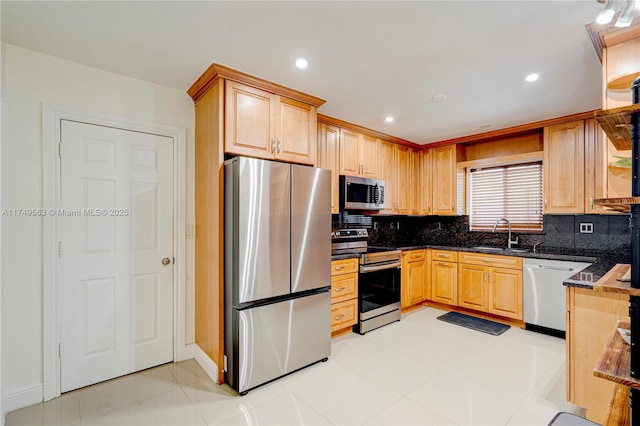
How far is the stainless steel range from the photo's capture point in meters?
3.46

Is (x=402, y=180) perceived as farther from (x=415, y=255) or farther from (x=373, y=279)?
(x=373, y=279)

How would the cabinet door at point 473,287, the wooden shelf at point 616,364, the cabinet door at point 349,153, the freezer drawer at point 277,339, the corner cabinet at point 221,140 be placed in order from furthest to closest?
the cabinet door at point 473,287 < the cabinet door at point 349,153 < the corner cabinet at point 221,140 < the freezer drawer at point 277,339 < the wooden shelf at point 616,364

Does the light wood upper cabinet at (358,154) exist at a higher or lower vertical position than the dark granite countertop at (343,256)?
higher

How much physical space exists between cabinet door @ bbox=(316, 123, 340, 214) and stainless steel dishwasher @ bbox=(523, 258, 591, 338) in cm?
229

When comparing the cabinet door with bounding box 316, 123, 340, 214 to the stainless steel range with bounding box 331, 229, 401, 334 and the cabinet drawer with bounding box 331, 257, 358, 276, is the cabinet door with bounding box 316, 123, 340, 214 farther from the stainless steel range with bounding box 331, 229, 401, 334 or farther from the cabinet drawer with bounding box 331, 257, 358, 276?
the cabinet drawer with bounding box 331, 257, 358, 276

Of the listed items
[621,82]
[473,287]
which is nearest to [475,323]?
[473,287]

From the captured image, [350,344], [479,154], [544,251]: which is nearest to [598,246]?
[544,251]

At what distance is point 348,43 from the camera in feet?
6.62

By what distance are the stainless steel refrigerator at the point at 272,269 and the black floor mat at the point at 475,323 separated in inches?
76.1

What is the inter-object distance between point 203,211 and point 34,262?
1179 mm

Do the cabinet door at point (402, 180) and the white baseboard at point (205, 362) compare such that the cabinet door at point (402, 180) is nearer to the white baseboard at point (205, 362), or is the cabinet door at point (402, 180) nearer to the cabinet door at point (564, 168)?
the cabinet door at point (564, 168)

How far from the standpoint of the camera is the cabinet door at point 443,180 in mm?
4453

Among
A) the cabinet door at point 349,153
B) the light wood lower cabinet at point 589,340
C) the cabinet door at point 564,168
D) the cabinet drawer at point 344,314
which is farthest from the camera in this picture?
the cabinet door at point 349,153

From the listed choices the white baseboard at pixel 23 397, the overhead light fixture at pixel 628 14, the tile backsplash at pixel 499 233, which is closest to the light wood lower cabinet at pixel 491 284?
the tile backsplash at pixel 499 233
